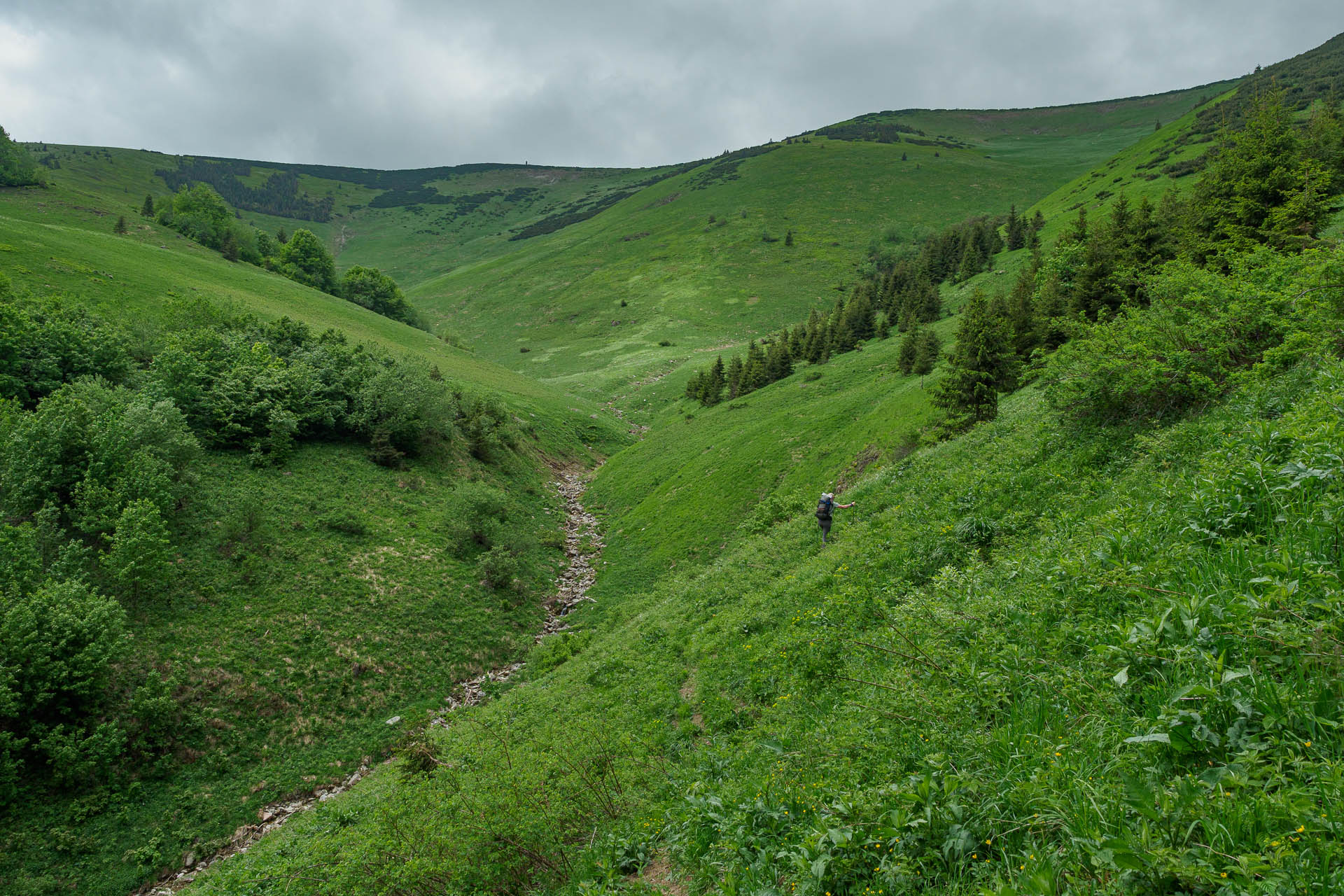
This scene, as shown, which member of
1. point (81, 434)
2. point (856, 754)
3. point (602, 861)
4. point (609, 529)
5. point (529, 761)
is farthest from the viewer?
point (609, 529)

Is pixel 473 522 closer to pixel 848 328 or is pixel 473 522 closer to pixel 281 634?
pixel 281 634

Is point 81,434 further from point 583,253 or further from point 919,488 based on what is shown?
point 583,253

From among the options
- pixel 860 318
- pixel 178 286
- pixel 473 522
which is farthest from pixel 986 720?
pixel 178 286

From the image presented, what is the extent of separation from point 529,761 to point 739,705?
533 centimetres

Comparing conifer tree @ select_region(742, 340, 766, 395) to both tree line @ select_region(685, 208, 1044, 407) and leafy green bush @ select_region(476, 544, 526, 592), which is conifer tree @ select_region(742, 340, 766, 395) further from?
leafy green bush @ select_region(476, 544, 526, 592)

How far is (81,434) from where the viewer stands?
23031mm

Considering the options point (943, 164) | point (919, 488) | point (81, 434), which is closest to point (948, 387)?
point (919, 488)

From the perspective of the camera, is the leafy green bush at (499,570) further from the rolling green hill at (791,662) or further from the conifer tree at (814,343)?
the conifer tree at (814,343)

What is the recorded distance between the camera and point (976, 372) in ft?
75.3

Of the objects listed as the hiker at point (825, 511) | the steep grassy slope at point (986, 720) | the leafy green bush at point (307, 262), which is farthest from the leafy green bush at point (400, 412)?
the leafy green bush at point (307, 262)

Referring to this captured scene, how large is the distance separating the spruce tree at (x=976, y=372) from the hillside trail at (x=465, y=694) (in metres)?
21.1

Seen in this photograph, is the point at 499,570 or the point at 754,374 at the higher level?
the point at 754,374

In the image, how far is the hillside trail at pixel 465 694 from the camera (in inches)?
613

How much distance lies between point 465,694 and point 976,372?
85.8ft
